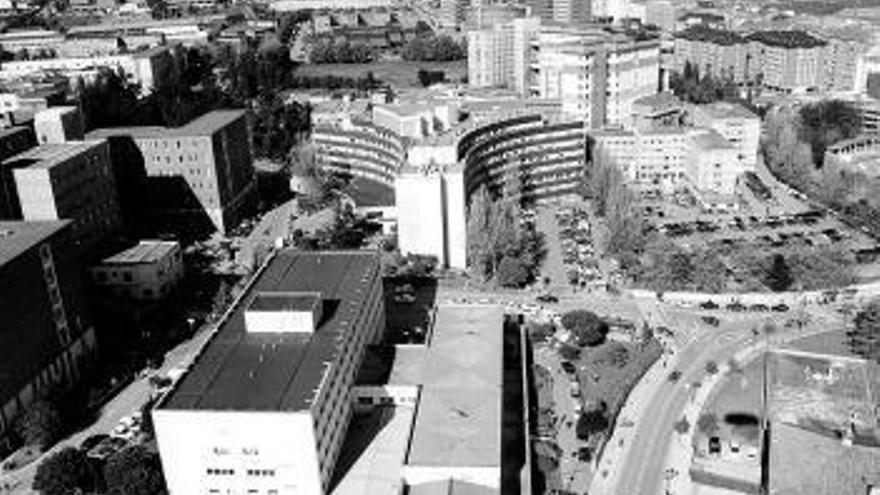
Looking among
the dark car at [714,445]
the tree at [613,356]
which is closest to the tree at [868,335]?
the tree at [613,356]

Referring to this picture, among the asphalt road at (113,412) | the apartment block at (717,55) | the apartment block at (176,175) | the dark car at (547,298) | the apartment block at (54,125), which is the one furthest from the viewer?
the apartment block at (717,55)

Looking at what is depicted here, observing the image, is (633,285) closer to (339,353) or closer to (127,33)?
(339,353)

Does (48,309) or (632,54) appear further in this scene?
(632,54)

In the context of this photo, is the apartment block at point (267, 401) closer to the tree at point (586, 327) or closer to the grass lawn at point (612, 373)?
the grass lawn at point (612, 373)

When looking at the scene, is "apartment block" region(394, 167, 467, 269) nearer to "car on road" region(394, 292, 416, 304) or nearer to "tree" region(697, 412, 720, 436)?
"car on road" region(394, 292, 416, 304)

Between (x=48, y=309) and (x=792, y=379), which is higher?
(x=48, y=309)

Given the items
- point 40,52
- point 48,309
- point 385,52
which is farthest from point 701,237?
point 40,52
